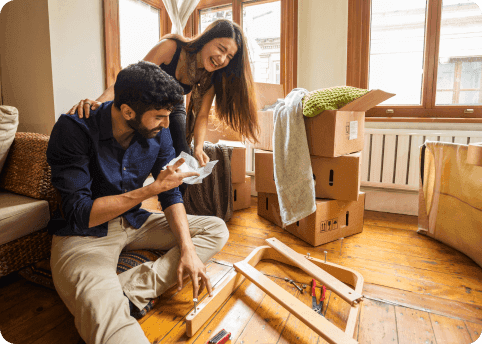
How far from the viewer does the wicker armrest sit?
1398mm

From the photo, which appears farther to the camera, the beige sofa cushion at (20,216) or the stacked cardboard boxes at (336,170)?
the stacked cardboard boxes at (336,170)

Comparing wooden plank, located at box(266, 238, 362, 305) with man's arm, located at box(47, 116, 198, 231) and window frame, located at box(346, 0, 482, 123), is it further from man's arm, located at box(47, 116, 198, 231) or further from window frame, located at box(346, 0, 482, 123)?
window frame, located at box(346, 0, 482, 123)

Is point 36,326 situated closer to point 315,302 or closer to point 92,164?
point 92,164

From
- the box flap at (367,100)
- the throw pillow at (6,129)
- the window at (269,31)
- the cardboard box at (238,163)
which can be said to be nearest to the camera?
the throw pillow at (6,129)

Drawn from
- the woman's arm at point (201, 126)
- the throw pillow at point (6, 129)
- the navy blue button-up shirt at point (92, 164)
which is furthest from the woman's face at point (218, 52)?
the throw pillow at point (6, 129)

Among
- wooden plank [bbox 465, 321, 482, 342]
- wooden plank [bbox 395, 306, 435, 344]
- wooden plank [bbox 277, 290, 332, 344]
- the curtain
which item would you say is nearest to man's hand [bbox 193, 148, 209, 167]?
wooden plank [bbox 277, 290, 332, 344]

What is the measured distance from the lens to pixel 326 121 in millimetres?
1744

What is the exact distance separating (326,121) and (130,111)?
3.69ft

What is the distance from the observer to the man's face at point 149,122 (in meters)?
0.98

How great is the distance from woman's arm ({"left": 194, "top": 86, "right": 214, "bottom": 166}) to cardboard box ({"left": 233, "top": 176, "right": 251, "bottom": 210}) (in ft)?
2.80

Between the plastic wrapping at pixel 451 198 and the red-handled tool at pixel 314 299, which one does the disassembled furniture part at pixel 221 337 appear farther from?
the plastic wrapping at pixel 451 198

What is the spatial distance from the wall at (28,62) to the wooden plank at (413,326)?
2.21 metres

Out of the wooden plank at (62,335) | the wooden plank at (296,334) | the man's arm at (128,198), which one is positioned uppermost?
the man's arm at (128,198)

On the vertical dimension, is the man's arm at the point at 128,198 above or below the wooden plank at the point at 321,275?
above
